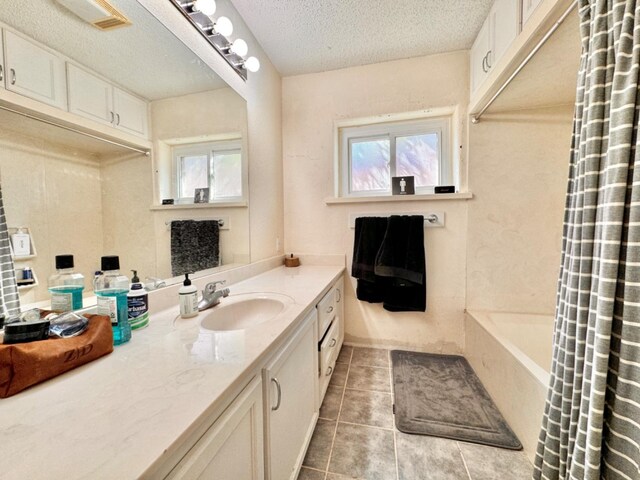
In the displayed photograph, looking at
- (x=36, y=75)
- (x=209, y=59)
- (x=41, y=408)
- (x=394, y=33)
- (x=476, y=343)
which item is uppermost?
(x=394, y=33)

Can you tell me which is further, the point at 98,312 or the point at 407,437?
the point at 407,437

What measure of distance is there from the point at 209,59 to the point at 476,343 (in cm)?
236

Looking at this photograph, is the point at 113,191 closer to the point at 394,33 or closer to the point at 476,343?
the point at 394,33

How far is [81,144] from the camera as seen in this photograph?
77 cm

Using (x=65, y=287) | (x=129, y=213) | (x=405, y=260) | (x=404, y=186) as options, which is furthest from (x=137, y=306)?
(x=404, y=186)

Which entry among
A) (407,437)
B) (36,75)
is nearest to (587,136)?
(407,437)

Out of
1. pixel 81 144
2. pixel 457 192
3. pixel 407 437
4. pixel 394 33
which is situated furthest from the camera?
pixel 457 192

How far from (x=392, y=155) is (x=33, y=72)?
197 centimetres

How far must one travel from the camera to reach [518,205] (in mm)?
1755

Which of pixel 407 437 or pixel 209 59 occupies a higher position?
pixel 209 59

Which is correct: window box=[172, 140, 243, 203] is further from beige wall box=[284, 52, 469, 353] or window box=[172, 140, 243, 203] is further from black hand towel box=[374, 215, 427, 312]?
black hand towel box=[374, 215, 427, 312]

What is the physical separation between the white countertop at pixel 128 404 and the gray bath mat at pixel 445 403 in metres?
1.07

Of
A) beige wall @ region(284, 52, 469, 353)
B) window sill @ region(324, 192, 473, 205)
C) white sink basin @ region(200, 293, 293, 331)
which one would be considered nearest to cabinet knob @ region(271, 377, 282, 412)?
white sink basin @ region(200, 293, 293, 331)

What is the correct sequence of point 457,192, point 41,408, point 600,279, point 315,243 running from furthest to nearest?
point 315,243, point 457,192, point 600,279, point 41,408
